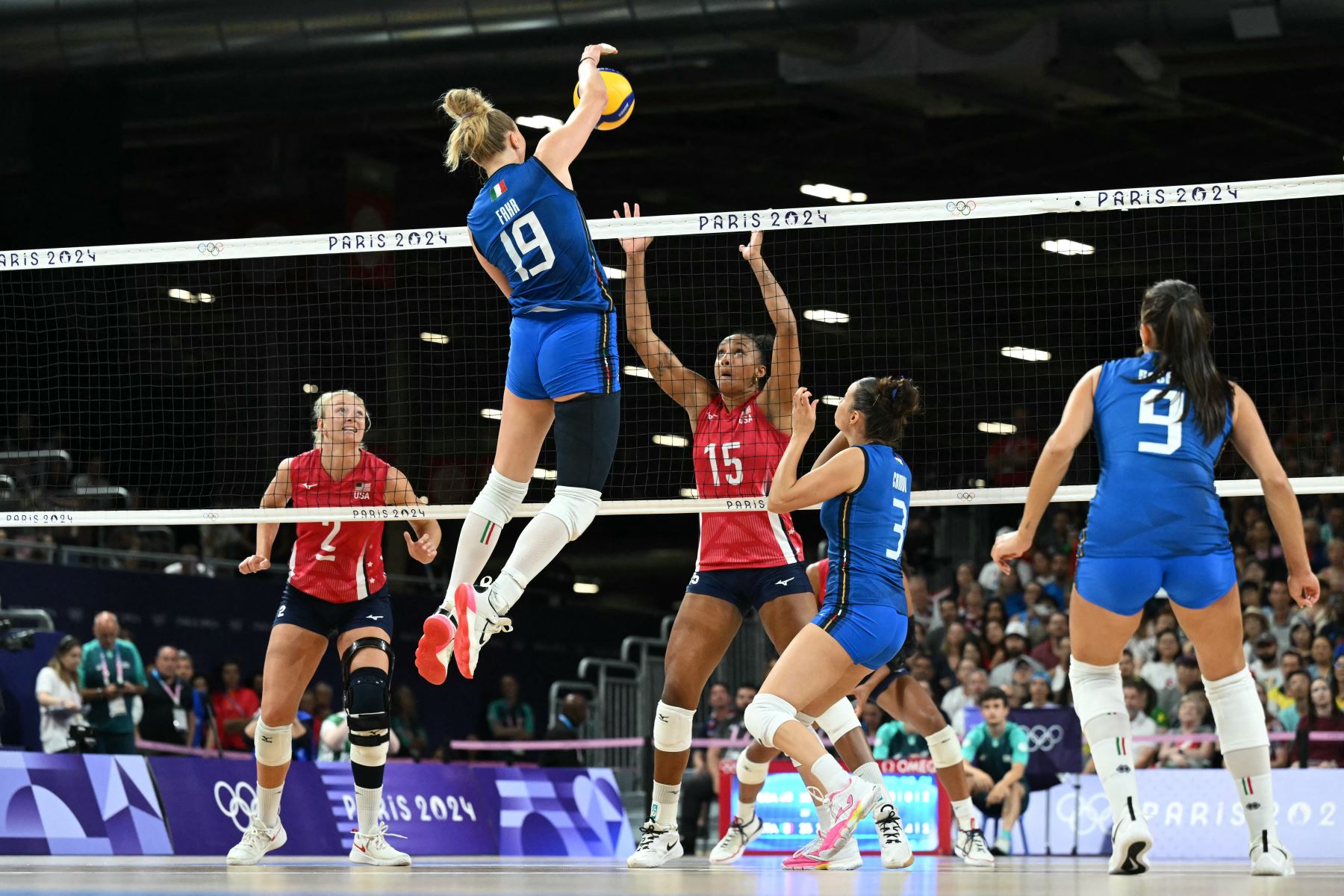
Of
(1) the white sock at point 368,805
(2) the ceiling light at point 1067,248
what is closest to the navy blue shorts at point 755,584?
(1) the white sock at point 368,805

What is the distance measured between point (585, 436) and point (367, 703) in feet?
7.83

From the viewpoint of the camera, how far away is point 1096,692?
6.34m

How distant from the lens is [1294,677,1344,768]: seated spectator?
13094 millimetres

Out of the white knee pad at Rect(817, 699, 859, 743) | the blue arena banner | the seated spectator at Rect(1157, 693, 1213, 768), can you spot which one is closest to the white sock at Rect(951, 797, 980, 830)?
the white knee pad at Rect(817, 699, 859, 743)

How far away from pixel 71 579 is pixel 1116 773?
15115 millimetres

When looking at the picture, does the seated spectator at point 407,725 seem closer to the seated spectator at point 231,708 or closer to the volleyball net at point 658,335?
the seated spectator at point 231,708

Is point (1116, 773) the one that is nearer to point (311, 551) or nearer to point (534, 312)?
point (534, 312)

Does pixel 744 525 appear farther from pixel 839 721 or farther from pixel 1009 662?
pixel 1009 662

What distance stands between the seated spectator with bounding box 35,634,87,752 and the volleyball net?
8.28 feet

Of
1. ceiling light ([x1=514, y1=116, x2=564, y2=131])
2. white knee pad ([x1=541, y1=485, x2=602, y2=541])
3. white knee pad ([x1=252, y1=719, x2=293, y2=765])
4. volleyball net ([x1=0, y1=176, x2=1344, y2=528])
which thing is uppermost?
ceiling light ([x1=514, y1=116, x2=564, y2=131])

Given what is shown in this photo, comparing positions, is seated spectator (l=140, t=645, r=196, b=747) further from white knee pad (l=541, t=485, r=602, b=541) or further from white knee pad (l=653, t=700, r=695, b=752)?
white knee pad (l=541, t=485, r=602, b=541)

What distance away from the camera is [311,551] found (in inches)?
340

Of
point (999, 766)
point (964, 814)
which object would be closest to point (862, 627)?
point (964, 814)

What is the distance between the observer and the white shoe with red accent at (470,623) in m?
6.43
